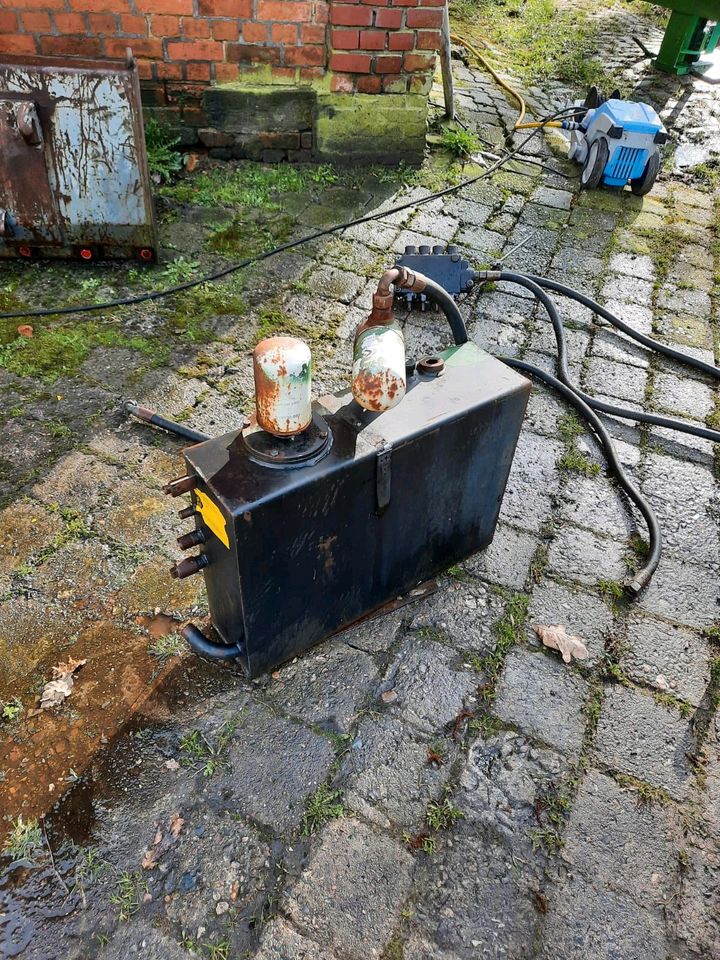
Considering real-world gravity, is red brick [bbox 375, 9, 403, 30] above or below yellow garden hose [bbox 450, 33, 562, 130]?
above

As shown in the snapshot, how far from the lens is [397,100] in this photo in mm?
5277

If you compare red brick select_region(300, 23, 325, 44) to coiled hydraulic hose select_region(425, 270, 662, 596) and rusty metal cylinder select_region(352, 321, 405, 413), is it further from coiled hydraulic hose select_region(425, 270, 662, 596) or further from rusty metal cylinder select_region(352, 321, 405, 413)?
rusty metal cylinder select_region(352, 321, 405, 413)

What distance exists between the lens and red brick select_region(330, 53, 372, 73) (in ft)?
16.4

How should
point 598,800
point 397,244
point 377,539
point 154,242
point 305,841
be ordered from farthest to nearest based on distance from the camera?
point 397,244
point 154,242
point 377,539
point 598,800
point 305,841

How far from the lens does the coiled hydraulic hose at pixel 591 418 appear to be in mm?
2611

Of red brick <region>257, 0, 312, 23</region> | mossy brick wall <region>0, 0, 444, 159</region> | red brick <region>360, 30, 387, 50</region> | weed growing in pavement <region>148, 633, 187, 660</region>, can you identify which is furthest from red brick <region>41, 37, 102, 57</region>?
weed growing in pavement <region>148, 633, 187, 660</region>

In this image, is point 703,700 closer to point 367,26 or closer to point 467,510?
point 467,510

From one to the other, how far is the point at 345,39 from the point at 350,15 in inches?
5.9

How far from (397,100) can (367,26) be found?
56cm

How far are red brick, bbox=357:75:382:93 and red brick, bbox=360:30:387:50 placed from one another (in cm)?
20

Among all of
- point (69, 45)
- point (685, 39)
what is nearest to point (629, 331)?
point (69, 45)

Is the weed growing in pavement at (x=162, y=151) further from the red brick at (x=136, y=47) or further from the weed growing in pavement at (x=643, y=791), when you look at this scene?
the weed growing in pavement at (x=643, y=791)

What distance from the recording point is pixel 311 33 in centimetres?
491

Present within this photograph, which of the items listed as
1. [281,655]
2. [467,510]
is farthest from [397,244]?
[281,655]
